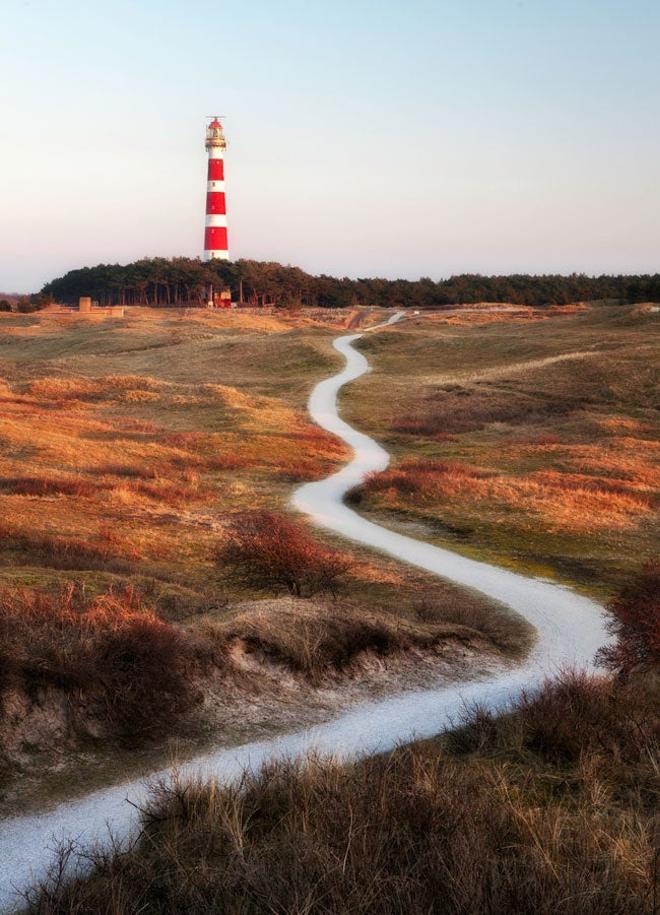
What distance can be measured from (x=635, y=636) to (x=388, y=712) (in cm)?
472

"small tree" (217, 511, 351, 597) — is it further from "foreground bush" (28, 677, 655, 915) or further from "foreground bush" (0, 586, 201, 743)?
"foreground bush" (28, 677, 655, 915)

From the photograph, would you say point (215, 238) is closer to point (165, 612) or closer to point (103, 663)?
point (165, 612)

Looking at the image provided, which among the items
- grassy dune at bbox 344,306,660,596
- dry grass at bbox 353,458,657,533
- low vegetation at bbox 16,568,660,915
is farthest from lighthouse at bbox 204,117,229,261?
low vegetation at bbox 16,568,660,915

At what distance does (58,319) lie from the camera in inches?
4409

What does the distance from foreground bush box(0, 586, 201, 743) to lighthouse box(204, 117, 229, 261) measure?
361 feet

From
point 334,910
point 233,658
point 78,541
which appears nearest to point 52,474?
point 78,541

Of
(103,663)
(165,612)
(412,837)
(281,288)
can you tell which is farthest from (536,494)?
(281,288)

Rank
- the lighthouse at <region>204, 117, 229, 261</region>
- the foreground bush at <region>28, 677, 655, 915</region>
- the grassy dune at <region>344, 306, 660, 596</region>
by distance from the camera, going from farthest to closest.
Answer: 1. the lighthouse at <region>204, 117, 229, 261</region>
2. the grassy dune at <region>344, 306, 660, 596</region>
3. the foreground bush at <region>28, 677, 655, 915</region>

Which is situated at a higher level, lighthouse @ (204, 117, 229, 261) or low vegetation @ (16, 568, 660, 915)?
lighthouse @ (204, 117, 229, 261)

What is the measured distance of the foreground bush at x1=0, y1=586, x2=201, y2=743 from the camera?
1195 centimetres

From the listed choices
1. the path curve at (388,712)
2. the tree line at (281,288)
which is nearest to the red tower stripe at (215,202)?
the tree line at (281,288)

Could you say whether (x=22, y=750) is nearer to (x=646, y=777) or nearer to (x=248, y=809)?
(x=248, y=809)

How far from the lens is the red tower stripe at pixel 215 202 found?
11738cm

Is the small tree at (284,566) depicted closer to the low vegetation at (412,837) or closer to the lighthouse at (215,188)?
the low vegetation at (412,837)
